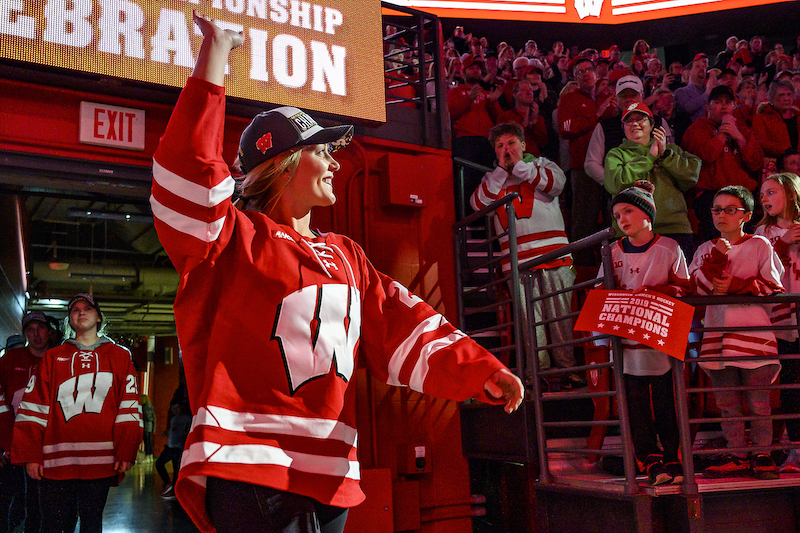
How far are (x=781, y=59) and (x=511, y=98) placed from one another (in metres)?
3.39

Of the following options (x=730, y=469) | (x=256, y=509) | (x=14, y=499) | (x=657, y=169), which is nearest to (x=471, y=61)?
(x=657, y=169)

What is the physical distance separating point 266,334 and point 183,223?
28 centimetres

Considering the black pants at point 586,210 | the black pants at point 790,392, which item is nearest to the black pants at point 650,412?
the black pants at point 790,392

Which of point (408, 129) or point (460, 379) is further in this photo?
point (408, 129)

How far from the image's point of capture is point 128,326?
717 inches

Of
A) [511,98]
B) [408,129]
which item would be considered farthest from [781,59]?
[408,129]

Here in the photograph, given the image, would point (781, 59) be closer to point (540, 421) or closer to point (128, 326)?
point (540, 421)

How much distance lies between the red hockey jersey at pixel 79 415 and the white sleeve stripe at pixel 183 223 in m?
2.89

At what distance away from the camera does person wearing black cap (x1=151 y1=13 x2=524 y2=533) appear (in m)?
1.35

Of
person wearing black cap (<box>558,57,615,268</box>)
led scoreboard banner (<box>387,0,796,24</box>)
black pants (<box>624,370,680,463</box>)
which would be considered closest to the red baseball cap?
person wearing black cap (<box>558,57,615,268</box>)

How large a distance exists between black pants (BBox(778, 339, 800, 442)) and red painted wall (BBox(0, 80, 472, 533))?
2.00 metres

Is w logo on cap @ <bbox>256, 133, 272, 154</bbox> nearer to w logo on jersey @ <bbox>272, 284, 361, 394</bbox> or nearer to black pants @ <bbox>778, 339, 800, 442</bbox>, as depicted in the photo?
w logo on jersey @ <bbox>272, 284, 361, 394</bbox>

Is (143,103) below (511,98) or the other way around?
below

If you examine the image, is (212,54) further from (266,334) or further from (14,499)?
(14,499)
